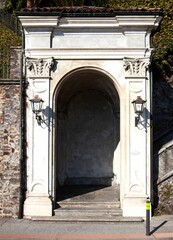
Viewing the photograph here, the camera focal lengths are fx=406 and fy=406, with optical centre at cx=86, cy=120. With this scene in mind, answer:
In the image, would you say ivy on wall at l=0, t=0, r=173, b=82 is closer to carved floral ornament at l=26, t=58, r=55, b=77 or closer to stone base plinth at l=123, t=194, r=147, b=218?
carved floral ornament at l=26, t=58, r=55, b=77

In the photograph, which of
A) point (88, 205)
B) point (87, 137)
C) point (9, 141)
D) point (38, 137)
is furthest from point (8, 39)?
point (88, 205)

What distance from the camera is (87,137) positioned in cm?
1620

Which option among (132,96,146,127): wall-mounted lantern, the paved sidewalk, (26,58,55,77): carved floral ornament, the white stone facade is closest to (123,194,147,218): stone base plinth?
the white stone facade

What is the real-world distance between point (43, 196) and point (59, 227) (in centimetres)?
131

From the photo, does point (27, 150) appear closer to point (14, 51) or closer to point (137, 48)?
point (14, 51)

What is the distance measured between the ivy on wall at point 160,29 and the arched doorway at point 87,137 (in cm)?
468

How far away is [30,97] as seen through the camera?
12.5 meters

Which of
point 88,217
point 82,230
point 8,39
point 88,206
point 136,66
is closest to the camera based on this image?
point 82,230

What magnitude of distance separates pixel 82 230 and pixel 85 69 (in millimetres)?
4855

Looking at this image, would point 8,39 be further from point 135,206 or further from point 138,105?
point 135,206

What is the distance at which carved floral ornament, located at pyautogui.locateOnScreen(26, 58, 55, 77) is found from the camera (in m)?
12.4

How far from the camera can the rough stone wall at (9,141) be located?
40.9 feet

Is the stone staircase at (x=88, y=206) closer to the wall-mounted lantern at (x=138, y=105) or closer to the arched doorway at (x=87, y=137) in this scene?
the arched doorway at (x=87, y=137)

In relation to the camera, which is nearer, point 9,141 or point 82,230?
point 82,230
